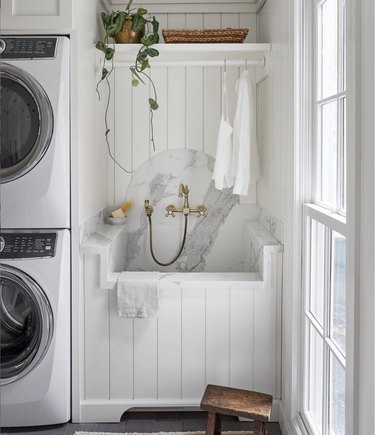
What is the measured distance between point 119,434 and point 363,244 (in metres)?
1.77

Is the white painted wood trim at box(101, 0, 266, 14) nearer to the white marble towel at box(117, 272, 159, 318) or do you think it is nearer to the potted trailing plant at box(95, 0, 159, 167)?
the potted trailing plant at box(95, 0, 159, 167)

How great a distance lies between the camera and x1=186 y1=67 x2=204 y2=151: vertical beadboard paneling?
3.56 meters

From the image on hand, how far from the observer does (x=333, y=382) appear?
2.02m

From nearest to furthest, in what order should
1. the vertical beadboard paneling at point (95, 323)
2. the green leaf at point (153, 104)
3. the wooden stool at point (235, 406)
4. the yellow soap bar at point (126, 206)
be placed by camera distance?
the wooden stool at point (235, 406)
the vertical beadboard paneling at point (95, 323)
the green leaf at point (153, 104)
the yellow soap bar at point (126, 206)

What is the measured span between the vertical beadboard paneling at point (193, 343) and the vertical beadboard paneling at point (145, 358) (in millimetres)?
150

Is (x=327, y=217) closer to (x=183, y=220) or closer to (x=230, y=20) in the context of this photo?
(x=183, y=220)

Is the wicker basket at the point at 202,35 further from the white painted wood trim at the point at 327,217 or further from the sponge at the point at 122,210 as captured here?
the white painted wood trim at the point at 327,217

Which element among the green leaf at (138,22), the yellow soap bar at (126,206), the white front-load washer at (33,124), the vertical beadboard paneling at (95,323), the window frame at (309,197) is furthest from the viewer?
the yellow soap bar at (126,206)

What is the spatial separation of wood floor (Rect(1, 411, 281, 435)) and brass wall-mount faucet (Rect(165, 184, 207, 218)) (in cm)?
129

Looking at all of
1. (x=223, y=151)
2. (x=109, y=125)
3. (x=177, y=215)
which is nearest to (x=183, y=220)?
(x=177, y=215)

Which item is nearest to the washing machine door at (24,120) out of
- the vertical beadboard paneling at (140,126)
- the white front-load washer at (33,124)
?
the white front-load washer at (33,124)

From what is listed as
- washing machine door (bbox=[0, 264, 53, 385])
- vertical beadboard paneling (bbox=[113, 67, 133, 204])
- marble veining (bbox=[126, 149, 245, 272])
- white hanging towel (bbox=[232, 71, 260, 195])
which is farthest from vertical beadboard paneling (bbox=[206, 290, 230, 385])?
vertical beadboard paneling (bbox=[113, 67, 133, 204])

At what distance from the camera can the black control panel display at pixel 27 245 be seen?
267cm

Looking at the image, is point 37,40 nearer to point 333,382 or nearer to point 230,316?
point 230,316
